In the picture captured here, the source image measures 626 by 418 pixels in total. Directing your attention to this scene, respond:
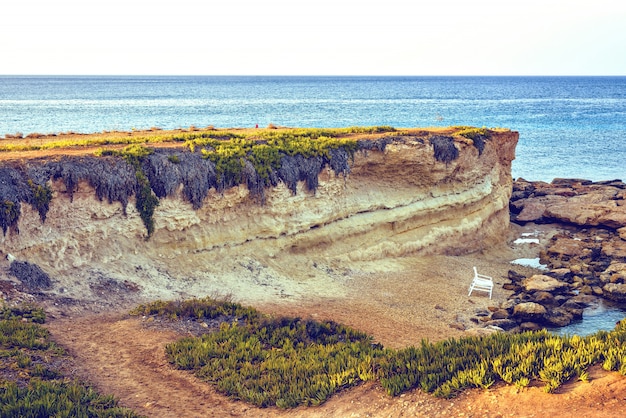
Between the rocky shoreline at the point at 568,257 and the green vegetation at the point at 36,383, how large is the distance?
13.0 meters

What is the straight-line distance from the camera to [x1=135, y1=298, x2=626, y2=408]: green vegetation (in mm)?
12320

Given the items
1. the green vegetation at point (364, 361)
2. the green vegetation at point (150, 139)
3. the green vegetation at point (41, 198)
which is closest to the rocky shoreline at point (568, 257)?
the green vegetation at point (364, 361)

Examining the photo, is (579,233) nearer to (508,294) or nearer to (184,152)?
(508,294)

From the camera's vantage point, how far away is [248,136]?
27.8 metres

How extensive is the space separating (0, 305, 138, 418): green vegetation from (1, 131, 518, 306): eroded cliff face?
3872 millimetres

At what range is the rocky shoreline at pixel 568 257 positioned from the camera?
22.8 metres

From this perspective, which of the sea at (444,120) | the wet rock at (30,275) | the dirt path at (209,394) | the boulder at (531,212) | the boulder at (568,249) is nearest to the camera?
the dirt path at (209,394)

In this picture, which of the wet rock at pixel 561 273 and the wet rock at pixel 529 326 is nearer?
the wet rock at pixel 529 326

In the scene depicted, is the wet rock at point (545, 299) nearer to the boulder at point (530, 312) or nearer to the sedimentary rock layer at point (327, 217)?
the boulder at point (530, 312)

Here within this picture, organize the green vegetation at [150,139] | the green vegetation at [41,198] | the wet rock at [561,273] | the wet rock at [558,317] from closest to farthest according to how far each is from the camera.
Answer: the green vegetation at [41,198], the wet rock at [558,317], the green vegetation at [150,139], the wet rock at [561,273]

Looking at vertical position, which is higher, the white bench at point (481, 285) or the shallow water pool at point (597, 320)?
the white bench at point (481, 285)

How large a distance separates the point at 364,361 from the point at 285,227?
11.2 meters

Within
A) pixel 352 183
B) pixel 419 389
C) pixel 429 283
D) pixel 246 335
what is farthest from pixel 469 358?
pixel 352 183

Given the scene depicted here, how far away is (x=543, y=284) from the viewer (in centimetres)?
2528
